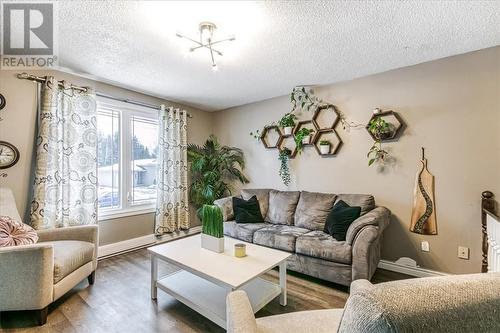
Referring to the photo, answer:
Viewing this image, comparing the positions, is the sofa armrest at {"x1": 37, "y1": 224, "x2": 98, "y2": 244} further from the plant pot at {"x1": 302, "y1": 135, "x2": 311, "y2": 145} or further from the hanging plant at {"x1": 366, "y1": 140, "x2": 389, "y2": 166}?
the hanging plant at {"x1": 366, "y1": 140, "x2": 389, "y2": 166}

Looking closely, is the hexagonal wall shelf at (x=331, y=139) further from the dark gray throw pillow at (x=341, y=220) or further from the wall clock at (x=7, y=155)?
the wall clock at (x=7, y=155)

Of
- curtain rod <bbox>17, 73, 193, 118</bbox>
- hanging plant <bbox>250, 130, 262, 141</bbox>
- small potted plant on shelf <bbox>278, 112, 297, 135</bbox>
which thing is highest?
curtain rod <bbox>17, 73, 193, 118</bbox>

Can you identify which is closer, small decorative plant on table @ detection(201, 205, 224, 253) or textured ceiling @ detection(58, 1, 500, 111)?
textured ceiling @ detection(58, 1, 500, 111)

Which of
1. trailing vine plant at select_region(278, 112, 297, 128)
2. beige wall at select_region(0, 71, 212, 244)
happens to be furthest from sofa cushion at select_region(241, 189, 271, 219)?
beige wall at select_region(0, 71, 212, 244)

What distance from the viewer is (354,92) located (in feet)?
10.5

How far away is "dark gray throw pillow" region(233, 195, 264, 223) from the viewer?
337cm

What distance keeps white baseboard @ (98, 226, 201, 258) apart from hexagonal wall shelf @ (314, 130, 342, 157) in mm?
2669

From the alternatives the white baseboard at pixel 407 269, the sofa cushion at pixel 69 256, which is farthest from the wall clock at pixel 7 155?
the white baseboard at pixel 407 269

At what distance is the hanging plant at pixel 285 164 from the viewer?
377 centimetres

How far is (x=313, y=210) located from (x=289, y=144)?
1.16 metres

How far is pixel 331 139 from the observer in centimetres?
338

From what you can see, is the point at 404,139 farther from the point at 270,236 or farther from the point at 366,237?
the point at 270,236

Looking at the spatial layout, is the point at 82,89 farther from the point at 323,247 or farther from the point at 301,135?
the point at 323,247

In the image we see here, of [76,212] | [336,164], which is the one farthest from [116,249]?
[336,164]
